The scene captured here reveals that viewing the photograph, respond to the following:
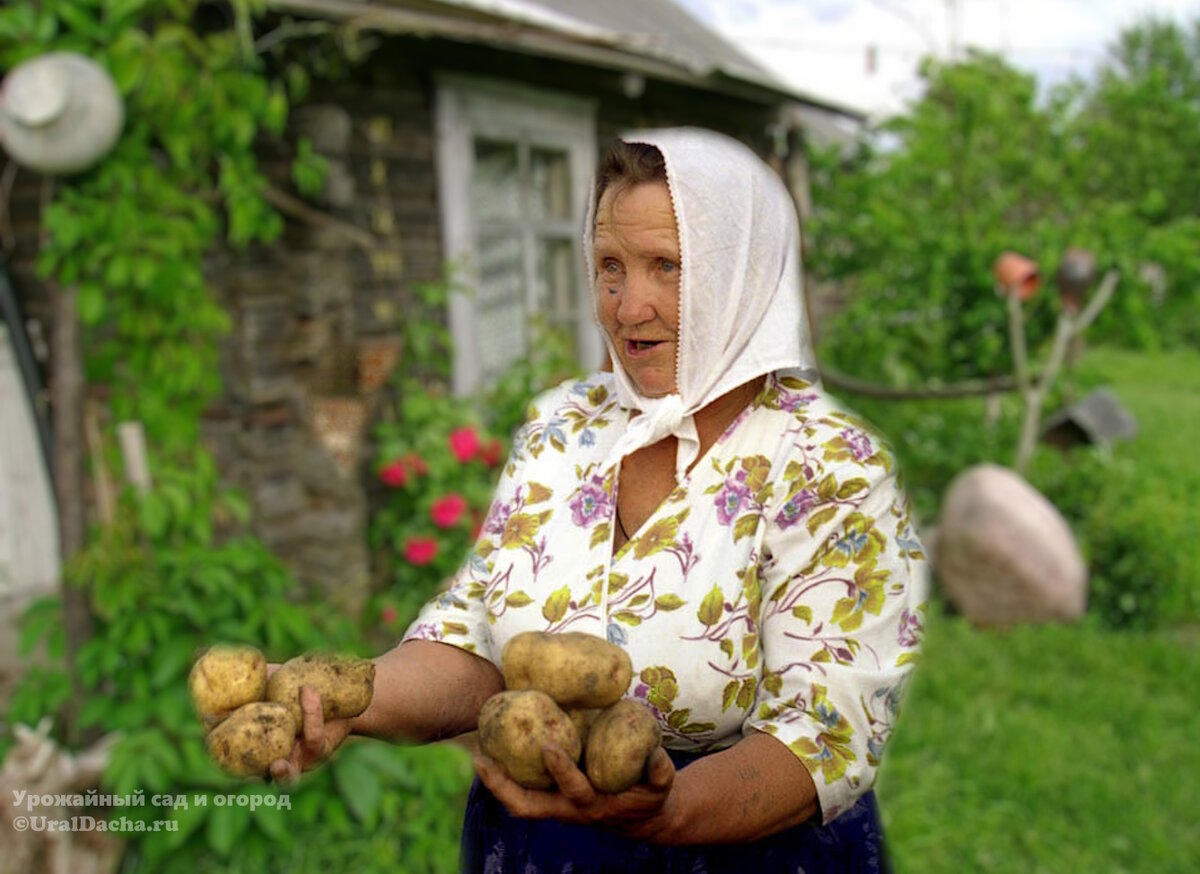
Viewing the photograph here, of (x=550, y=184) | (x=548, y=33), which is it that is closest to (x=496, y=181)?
(x=550, y=184)

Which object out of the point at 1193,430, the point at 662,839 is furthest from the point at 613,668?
the point at 1193,430

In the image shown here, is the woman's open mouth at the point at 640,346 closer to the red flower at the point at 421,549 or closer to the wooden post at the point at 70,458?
the wooden post at the point at 70,458

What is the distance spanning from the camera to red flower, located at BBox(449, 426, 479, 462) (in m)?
4.55

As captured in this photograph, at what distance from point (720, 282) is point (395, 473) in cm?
340

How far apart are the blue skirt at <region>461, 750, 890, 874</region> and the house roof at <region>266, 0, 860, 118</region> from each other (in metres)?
3.01

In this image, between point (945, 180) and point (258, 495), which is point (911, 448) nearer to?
point (945, 180)

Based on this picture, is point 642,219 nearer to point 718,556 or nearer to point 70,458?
point 718,556

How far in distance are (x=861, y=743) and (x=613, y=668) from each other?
319 millimetres

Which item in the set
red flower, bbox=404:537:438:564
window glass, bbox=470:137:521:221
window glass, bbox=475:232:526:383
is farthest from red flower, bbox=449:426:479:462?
window glass, bbox=470:137:521:221

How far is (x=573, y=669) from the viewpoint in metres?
1.11

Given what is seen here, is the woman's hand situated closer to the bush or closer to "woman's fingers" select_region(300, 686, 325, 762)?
"woman's fingers" select_region(300, 686, 325, 762)

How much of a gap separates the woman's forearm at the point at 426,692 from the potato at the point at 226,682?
15cm

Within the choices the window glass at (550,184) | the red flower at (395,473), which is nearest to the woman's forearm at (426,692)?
the red flower at (395,473)

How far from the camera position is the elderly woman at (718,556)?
1227 mm
